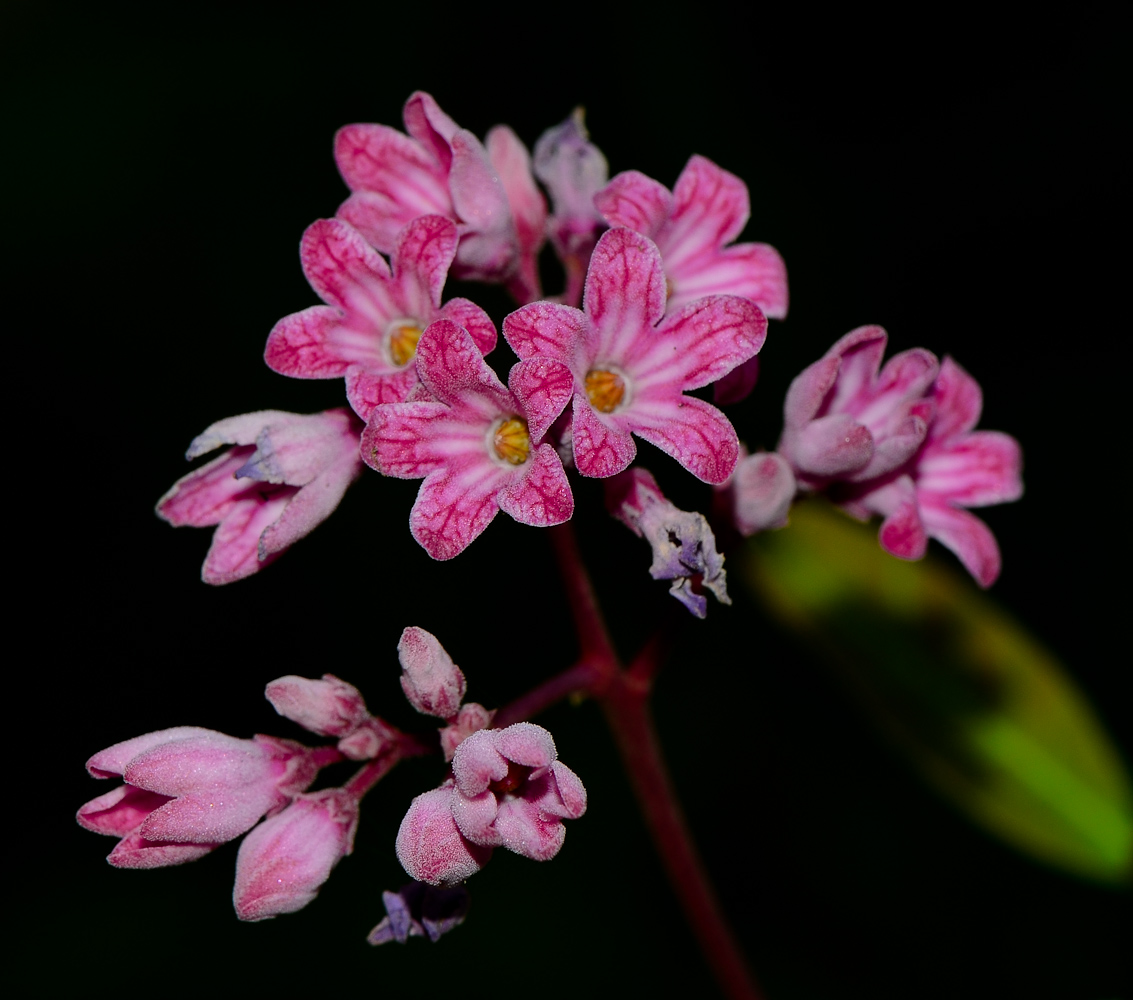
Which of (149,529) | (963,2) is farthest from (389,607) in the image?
(963,2)

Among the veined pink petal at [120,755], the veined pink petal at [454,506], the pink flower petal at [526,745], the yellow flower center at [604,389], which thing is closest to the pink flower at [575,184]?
the yellow flower center at [604,389]

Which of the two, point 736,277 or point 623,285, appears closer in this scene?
point 623,285

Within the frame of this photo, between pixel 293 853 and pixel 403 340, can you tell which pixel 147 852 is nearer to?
pixel 293 853

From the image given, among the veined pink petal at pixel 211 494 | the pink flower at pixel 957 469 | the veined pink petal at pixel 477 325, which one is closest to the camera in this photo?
the veined pink petal at pixel 477 325

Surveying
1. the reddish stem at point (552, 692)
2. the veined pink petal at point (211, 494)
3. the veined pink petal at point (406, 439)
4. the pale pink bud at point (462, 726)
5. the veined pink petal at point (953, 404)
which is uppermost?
the veined pink petal at point (211, 494)

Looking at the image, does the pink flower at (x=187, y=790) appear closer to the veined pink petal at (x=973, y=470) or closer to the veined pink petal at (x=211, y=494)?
the veined pink petal at (x=211, y=494)

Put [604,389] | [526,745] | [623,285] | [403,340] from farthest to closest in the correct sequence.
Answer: [403,340] < [604,389] < [623,285] < [526,745]

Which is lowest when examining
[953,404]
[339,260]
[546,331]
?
[953,404]

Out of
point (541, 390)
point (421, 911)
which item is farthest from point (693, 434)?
point (421, 911)
